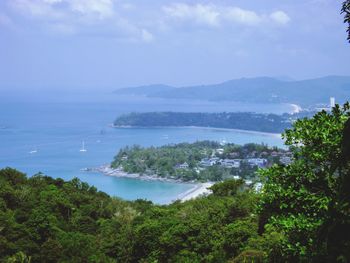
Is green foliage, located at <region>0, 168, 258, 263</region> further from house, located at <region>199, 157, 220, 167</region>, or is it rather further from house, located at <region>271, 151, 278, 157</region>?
house, located at <region>199, 157, 220, 167</region>

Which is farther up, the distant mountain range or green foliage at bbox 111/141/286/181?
the distant mountain range

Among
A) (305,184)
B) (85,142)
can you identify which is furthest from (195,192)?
(305,184)

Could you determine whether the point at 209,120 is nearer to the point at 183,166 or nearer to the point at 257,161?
the point at 183,166

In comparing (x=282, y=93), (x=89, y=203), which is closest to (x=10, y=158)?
(x=89, y=203)

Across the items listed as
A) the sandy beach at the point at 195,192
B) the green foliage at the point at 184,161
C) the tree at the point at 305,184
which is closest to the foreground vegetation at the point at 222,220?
the tree at the point at 305,184

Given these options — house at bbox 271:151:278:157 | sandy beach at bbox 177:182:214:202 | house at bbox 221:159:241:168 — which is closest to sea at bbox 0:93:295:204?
sandy beach at bbox 177:182:214:202

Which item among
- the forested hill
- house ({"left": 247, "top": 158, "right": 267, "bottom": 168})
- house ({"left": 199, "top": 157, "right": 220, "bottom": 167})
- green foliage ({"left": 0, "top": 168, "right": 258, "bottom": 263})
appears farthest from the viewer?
the forested hill

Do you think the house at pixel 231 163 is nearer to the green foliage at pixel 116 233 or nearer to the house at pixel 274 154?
the house at pixel 274 154
